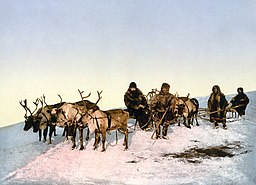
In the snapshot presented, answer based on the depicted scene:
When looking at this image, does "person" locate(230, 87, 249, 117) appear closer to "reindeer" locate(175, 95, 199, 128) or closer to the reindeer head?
"reindeer" locate(175, 95, 199, 128)

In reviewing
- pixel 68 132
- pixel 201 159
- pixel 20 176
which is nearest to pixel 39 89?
pixel 68 132

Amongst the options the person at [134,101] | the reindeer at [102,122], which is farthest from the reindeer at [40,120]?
the person at [134,101]

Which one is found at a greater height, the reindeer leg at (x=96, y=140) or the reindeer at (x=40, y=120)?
the reindeer at (x=40, y=120)

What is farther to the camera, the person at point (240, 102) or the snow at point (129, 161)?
the person at point (240, 102)

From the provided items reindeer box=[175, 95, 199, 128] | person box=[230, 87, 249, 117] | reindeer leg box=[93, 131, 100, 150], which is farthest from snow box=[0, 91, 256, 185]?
person box=[230, 87, 249, 117]

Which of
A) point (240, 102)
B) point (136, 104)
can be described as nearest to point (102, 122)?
point (136, 104)

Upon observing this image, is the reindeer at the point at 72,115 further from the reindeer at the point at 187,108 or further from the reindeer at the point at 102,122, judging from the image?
the reindeer at the point at 187,108
